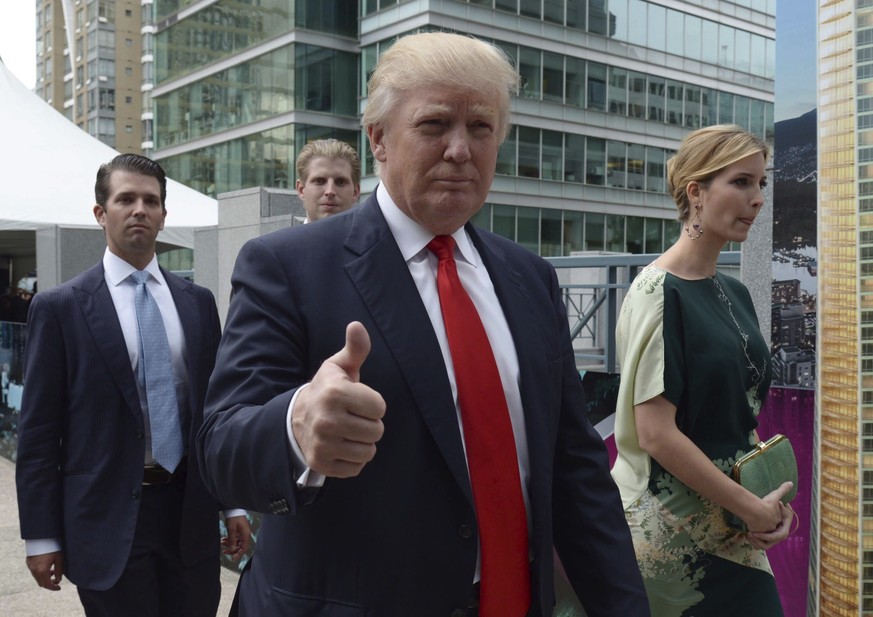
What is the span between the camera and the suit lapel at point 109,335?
324 centimetres

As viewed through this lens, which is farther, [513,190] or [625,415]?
[513,190]

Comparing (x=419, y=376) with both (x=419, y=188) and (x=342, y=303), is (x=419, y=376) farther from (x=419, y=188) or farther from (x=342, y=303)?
(x=419, y=188)

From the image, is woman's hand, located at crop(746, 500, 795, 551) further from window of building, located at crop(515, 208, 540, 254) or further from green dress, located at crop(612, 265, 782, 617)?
window of building, located at crop(515, 208, 540, 254)

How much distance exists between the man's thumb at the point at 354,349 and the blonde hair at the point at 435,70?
0.69m

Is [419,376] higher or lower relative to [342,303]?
lower

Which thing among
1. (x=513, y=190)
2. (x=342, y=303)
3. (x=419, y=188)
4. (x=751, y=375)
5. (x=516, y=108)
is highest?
(x=516, y=108)

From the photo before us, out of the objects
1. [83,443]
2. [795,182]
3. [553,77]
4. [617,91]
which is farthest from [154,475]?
[617,91]

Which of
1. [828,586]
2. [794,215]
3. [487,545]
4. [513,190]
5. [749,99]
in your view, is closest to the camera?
[487,545]

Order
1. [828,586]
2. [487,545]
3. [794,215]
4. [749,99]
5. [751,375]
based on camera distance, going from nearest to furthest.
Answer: [487,545] < [751,375] < [828,586] < [794,215] < [749,99]

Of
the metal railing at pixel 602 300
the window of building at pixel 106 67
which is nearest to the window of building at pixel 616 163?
the metal railing at pixel 602 300

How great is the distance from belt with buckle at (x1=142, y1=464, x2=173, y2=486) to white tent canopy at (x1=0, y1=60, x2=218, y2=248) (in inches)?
337

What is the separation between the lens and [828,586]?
3207 millimetres

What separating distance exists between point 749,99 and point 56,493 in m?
43.7

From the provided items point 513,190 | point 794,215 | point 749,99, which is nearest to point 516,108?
point 513,190
